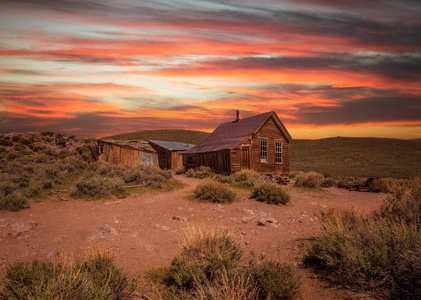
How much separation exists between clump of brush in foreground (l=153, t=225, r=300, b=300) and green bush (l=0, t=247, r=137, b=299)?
84 cm

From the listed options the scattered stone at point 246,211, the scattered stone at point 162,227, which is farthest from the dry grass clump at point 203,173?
the scattered stone at point 162,227

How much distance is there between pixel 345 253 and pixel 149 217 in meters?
6.67

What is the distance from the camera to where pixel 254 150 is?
22.4m

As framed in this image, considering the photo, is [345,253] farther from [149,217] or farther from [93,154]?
[93,154]

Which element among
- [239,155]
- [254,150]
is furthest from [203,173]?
[254,150]

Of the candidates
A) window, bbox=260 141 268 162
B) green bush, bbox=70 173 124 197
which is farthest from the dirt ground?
Result: window, bbox=260 141 268 162

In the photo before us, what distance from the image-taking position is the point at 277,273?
4082 mm

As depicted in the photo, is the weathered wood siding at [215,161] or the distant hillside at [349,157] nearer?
the weathered wood siding at [215,161]

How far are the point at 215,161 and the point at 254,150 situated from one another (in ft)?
12.0

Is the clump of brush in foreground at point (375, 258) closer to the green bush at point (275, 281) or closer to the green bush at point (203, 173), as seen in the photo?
the green bush at point (275, 281)

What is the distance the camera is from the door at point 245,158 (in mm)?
21722

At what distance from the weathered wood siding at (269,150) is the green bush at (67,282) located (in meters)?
18.4

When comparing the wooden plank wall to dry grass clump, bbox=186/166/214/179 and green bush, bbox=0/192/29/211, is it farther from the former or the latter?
green bush, bbox=0/192/29/211

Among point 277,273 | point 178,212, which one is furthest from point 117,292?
point 178,212
